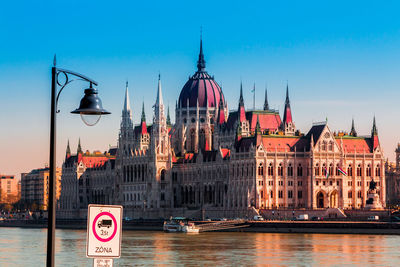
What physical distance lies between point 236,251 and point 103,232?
292 feet

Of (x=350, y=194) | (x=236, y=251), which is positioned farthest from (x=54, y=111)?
(x=350, y=194)

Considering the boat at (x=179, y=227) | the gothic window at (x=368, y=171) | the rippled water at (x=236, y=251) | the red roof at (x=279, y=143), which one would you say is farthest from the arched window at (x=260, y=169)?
the rippled water at (x=236, y=251)

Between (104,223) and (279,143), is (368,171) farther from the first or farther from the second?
(104,223)

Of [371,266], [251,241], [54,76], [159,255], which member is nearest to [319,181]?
[251,241]

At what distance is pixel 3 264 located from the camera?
88.8 meters

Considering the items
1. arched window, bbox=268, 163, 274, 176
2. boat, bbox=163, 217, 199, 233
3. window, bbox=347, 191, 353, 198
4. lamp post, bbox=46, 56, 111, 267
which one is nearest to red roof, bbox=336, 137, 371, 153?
window, bbox=347, 191, 353, 198

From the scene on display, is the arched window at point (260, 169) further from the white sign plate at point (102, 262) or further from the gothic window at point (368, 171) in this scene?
the white sign plate at point (102, 262)

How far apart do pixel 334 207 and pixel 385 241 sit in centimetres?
5194

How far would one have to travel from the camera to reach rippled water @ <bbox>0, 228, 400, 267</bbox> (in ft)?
300

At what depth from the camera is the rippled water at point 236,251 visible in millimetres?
91438

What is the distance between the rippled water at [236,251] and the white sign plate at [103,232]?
69233 mm

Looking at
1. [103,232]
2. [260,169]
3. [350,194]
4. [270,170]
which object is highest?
[260,169]

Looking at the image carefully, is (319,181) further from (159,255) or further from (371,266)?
(371,266)

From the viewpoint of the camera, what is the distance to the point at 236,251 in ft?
353
